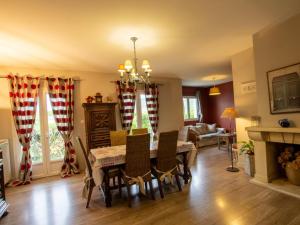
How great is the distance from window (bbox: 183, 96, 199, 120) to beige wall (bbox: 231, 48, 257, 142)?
4.47 m

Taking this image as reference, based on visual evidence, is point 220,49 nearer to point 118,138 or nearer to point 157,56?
point 157,56

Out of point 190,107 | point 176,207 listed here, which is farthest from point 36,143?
point 190,107

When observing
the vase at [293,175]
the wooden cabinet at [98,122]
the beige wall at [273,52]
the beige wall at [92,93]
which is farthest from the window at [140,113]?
the vase at [293,175]

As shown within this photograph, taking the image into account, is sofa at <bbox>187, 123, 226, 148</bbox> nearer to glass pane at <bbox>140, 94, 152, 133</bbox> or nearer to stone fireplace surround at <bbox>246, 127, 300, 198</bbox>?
glass pane at <bbox>140, 94, 152, 133</bbox>

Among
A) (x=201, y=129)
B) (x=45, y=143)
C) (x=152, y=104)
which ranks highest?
(x=152, y=104)

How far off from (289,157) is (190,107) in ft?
19.2

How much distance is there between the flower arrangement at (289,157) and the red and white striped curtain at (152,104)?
3425mm

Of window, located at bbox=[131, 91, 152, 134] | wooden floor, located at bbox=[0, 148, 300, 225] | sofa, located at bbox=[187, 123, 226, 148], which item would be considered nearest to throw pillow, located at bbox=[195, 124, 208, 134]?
sofa, located at bbox=[187, 123, 226, 148]

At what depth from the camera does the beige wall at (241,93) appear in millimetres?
3969

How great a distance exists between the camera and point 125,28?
2785mm

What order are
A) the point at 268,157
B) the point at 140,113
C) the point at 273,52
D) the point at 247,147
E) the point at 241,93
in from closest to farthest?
1. the point at 273,52
2. the point at 268,157
3. the point at 247,147
4. the point at 241,93
5. the point at 140,113

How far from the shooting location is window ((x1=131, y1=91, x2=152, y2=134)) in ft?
19.0

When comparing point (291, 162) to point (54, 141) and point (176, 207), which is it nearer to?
point (176, 207)

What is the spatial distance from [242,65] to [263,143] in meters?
1.77
